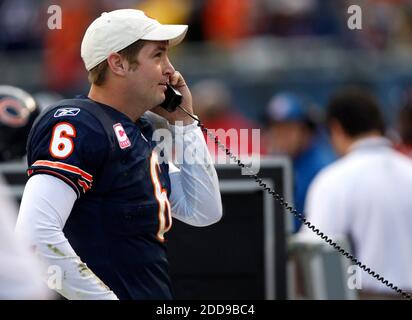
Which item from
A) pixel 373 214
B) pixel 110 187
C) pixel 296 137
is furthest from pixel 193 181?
pixel 296 137

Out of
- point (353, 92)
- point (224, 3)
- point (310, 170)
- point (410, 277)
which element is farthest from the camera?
point (224, 3)

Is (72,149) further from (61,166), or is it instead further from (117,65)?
(117,65)

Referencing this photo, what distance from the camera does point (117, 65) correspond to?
11.2 feet

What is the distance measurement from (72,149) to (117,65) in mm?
295

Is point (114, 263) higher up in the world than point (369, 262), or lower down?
higher up

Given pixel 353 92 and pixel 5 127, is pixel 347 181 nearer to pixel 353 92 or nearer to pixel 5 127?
pixel 353 92

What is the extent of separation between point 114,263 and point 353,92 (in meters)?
3.17

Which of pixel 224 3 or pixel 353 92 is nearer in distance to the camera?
pixel 353 92

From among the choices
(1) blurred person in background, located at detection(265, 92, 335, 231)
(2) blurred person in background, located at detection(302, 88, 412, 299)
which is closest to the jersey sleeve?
(2) blurred person in background, located at detection(302, 88, 412, 299)

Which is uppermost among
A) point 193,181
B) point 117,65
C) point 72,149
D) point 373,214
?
point 117,65
